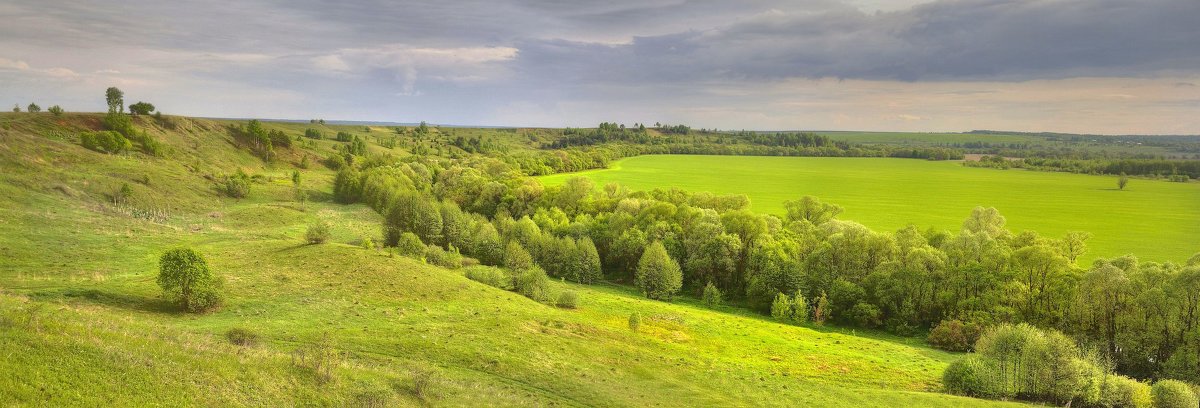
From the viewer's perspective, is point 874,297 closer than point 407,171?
Yes

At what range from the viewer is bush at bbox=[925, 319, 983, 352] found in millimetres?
54875

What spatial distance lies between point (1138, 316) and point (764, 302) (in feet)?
118

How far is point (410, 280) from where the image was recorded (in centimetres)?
5194

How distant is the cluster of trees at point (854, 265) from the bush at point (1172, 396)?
14163mm

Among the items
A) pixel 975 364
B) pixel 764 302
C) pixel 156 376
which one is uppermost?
pixel 156 376

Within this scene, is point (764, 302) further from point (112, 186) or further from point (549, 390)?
point (112, 186)

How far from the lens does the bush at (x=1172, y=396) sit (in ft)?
112

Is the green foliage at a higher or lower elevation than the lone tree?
higher

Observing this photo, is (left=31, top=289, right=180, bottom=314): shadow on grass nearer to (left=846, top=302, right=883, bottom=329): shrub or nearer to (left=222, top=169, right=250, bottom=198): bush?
(left=846, top=302, right=883, bottom=329): shrub

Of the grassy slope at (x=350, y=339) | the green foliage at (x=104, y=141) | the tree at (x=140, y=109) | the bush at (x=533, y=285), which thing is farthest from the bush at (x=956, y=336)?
the tree at (x=140, y=109)

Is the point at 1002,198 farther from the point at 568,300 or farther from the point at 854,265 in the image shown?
the point at 568,300

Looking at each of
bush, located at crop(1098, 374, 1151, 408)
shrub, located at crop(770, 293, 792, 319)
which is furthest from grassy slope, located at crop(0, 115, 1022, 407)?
bush, located at crop(1098, 374, 1151, 408)

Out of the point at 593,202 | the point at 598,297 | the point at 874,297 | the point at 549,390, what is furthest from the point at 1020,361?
the point at 593,202

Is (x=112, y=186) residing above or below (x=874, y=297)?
above
